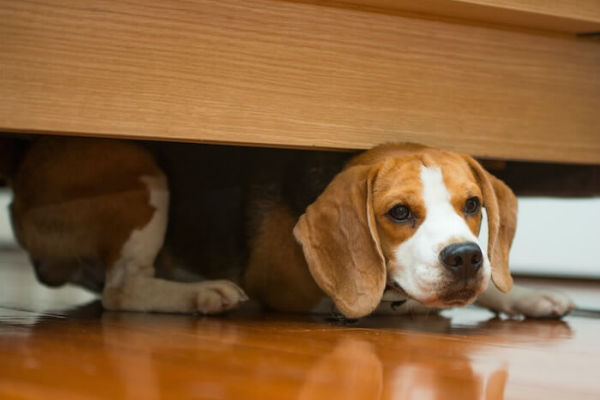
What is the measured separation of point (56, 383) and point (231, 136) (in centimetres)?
79

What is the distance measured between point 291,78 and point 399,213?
37 centimetres

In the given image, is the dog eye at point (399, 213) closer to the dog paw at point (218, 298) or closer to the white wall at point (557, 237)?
the dog paw at point (218, 298)

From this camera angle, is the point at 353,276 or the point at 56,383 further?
the point at 353,276

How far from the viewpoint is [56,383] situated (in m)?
1.18

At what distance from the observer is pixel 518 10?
6.68ft

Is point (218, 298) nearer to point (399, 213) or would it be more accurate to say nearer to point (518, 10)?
point (399, 213)

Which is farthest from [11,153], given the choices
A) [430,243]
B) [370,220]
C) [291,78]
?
[430,243]

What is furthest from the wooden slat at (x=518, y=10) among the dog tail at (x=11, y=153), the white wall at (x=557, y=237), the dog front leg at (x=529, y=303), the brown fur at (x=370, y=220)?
the white wall at (x=557, y=237)

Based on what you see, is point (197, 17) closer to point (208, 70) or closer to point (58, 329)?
point (208, 70)

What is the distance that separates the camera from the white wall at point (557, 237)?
3.51m

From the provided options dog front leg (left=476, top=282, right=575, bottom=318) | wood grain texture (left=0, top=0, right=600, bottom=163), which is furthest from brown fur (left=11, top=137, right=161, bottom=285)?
dog front leg (left=476, top=282, right=575, bottom=318)

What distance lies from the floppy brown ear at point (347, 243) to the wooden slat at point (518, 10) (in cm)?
37

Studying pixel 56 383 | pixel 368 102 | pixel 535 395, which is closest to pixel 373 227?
pixel 368 102

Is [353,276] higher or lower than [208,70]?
lower
